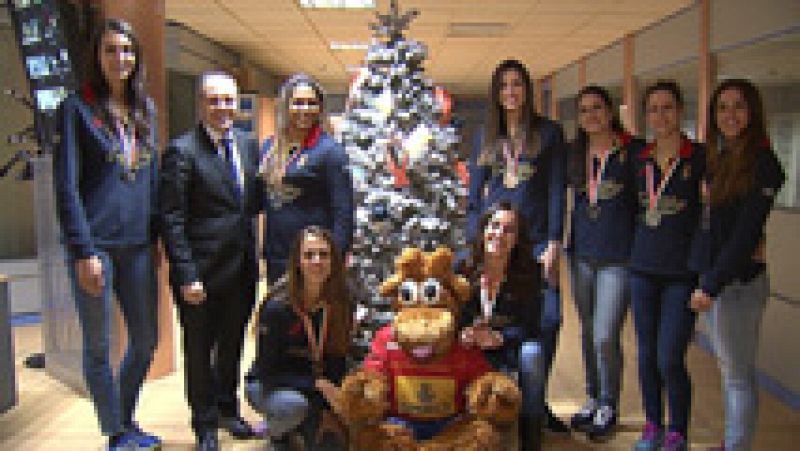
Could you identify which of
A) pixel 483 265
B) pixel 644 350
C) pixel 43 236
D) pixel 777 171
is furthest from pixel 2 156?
pixel 777 171

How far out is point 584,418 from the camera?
3180 mm

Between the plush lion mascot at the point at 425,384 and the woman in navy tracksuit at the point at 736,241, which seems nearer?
the plush lion mascot at the point at 425,384

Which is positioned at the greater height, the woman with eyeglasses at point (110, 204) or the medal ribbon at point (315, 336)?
the woman with eyeglasses at point (110, 204)

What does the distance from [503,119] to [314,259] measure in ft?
3.59

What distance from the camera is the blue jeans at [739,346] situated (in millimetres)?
2471

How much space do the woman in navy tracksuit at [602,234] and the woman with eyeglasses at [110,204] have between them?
177cm

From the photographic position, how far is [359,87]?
397cm

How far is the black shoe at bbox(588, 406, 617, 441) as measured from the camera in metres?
3.08

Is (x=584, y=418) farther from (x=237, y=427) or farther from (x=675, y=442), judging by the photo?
(x=237, y=427)

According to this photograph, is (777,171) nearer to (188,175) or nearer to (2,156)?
(188,175)

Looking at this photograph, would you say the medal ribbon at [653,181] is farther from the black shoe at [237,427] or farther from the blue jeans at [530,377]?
the black shoe at [237,427]

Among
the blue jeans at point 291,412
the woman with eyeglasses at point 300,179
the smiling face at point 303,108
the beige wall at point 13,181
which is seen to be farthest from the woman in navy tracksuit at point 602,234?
the beige wall at point 13,181

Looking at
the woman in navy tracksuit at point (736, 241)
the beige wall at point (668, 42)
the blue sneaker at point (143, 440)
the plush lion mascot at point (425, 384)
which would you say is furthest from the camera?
the beige wall at point (668, 42)

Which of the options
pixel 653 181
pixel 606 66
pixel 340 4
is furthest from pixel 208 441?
pixel 606 66
